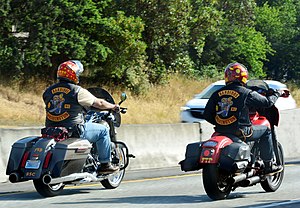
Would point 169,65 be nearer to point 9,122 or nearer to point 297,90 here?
point 297,90

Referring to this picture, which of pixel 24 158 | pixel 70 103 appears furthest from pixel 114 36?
pixel 24 158

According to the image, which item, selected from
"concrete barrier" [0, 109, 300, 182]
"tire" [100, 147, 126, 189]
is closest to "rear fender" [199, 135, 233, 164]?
"tire" [100, 147, 126, 189]

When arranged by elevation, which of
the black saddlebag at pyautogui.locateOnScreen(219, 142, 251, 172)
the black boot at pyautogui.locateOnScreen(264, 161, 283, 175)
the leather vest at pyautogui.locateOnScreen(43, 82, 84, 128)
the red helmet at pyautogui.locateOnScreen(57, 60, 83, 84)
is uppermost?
the red helmet at pyautogui.locateOnScreen(57, 60, 83, 84)

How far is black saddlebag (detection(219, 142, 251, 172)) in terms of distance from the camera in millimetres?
10508

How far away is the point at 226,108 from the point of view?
11.0 m

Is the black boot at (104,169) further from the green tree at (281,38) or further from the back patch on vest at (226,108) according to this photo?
the green tree at (281,38)

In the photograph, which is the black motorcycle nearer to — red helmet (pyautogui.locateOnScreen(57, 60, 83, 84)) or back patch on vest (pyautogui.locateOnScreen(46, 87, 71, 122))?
back patch on vest (pyautogui.locateOnScreen(46, 87, 71, 122))

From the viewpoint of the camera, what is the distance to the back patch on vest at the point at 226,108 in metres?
11.0

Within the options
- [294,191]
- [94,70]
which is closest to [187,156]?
[294,191]

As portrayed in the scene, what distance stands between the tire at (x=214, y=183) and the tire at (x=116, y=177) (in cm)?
200

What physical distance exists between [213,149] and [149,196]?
4.71 ft

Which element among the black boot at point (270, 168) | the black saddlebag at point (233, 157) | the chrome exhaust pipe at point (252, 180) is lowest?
the chrome exhaust pipe at point (252, 180)

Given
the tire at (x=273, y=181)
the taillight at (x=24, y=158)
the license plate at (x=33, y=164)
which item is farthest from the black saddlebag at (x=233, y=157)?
the taillight at (x=24, y=158)

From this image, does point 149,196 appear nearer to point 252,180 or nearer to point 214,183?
point 214,183
